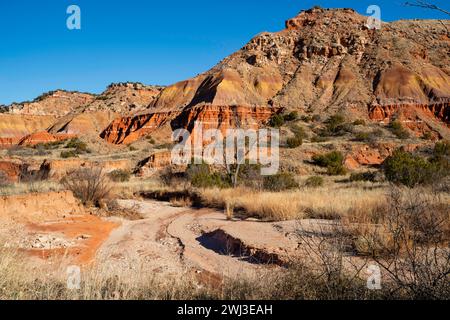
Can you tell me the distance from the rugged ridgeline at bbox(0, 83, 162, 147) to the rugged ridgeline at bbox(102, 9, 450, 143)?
7.54 meters

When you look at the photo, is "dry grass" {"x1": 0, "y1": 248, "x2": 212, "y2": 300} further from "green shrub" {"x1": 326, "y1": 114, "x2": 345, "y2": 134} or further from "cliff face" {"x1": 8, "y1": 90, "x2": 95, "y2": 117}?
"cliff face" {"x1": 8, "y1": 90, "x2": 95, "y2": 117}

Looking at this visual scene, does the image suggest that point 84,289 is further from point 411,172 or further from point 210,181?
point 210,181

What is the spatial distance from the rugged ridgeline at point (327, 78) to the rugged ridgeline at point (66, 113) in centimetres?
754

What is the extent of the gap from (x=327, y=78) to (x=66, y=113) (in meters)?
63.0

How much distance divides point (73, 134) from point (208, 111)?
30679mm

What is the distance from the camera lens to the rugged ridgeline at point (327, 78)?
179 feet

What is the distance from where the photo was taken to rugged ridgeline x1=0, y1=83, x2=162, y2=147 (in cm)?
7519

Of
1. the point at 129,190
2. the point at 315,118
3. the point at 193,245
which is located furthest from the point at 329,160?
the point at 193,245

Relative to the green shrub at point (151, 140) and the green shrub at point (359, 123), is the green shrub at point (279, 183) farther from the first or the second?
the green shrub at point (151, 140)

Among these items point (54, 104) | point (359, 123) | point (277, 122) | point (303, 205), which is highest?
point (54, 104)

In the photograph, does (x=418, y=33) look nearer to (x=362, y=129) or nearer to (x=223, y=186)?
(x=362, y=129)

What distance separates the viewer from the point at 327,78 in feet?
198

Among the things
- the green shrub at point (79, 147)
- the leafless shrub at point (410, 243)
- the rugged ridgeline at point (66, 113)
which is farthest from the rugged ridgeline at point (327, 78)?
the leafless shrub at point (410, 243)

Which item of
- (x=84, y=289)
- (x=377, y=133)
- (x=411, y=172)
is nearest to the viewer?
(x=84, y=289)
